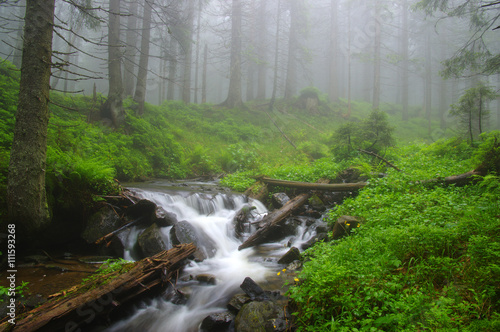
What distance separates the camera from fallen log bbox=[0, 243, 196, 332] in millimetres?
3256

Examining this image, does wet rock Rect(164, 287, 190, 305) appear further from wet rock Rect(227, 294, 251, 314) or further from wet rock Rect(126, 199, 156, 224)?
wet rock Rect(126, 199, 156, 224)

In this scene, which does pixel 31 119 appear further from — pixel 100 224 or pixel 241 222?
→ pixel 241 222

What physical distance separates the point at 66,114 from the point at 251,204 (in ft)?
27.3

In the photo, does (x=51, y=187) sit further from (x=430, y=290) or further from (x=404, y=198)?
(x=404, y=198)

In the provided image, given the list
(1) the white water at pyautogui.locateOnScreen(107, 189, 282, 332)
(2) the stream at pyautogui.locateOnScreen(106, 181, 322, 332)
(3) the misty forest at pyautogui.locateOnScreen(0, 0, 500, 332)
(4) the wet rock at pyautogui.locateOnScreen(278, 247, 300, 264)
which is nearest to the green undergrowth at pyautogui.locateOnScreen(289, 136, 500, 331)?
(3) the misty forest at pyautogui.locateOnScreen(0, 0, 500, 332)

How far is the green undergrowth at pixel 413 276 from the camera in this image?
276 cm

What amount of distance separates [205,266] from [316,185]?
4.72 meters

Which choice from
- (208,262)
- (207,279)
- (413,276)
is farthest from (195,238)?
(413,276)

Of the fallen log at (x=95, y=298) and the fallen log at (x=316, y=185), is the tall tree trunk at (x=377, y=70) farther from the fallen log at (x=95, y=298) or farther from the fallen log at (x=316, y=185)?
the fallen log at (x=95, y=298)

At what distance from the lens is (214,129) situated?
17047mm

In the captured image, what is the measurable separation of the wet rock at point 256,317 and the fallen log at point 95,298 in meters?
1.74

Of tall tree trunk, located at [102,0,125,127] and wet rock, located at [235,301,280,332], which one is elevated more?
tall tree trunk, located at [102,0,125,127]

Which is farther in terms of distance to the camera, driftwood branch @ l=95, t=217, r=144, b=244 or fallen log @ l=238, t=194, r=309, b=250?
fallen log @ l=238, t=194, r=309, b=250

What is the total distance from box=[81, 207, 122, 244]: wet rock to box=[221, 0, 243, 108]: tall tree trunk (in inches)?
622
